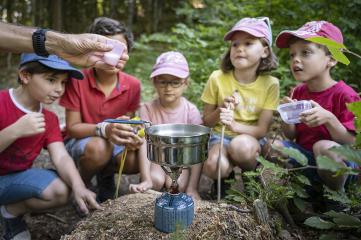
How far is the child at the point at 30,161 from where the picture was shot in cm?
249

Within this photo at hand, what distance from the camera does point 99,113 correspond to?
300 cm

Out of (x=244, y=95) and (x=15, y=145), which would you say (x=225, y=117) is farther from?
(x=15, y=145)

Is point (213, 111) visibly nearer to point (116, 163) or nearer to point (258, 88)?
point (258, 88)

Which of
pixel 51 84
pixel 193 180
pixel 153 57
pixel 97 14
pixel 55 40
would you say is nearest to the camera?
pixel 55 40

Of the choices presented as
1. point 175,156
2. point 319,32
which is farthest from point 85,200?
point 319,32

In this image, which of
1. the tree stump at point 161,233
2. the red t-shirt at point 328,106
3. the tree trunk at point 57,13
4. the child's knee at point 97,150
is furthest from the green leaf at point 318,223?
the tree trunk at point 57,13

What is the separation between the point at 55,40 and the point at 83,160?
3.27ft

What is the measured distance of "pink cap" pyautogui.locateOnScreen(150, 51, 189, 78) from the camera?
2822 millimetres

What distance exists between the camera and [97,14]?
1184 centimetres

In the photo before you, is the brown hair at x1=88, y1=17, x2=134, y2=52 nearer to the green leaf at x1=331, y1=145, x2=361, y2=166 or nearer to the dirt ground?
the dirt ground

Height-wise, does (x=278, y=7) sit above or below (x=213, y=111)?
above

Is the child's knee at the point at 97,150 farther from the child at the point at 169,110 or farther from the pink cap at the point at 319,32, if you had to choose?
the pink cap at the point at 319,32

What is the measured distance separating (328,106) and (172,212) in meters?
1.43

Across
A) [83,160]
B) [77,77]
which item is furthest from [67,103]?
[83,160]
